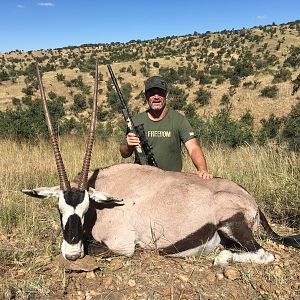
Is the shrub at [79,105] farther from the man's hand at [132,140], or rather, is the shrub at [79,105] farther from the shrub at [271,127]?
the man's hand at [132,140]

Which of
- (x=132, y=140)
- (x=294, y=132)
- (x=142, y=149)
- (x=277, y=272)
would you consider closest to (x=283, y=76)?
(x=294, y=132)

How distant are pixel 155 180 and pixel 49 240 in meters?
Result: 1.29

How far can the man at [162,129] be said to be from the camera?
16.3ft

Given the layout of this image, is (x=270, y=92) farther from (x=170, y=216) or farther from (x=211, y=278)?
(x=211, y=278)

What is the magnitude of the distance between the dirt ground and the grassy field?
0.01 metres

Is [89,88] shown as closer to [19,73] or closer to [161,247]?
[19,73]

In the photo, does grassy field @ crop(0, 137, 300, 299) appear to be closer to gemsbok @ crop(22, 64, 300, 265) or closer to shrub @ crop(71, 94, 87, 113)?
gemsbok @ crop(22, 64, 300, 265)

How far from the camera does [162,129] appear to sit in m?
5.16

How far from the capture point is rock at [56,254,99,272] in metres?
3.31

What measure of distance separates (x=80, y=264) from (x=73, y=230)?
13.5 inches

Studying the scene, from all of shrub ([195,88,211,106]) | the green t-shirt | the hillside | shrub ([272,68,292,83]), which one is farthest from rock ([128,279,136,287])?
shrub ([272,68,292,83])

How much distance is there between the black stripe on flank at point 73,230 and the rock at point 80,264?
0.22 metres

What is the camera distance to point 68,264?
3.33 metres

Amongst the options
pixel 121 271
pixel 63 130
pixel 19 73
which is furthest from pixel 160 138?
pixel 19 73
